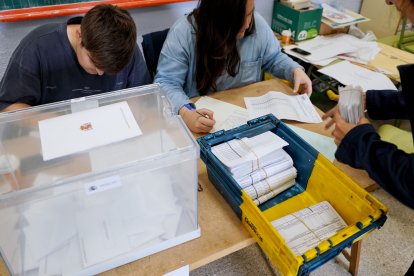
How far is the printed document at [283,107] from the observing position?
1285mm

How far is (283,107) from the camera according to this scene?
1324 millimetres

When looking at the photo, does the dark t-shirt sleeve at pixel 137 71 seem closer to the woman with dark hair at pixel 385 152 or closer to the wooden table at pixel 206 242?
the wooden table at pixel 206 242

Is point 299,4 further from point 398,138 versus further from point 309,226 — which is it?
point 309,226

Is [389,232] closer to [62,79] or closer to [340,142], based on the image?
[340,142]

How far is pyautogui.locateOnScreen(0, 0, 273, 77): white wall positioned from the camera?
1.86 meters

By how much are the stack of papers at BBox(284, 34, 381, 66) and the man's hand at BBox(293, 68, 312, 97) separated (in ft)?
2.13

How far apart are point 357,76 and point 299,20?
2.16 ft

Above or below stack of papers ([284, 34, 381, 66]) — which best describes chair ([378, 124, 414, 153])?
below

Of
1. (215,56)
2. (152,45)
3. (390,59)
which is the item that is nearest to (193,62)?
(215,56)

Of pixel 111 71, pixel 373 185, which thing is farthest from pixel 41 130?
pixel 373 185

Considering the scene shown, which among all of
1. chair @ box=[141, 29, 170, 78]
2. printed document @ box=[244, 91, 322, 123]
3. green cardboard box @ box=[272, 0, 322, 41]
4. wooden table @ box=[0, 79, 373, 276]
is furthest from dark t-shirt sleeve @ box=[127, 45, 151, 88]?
green cardboard box @ box=[272, 0, 322, 41]

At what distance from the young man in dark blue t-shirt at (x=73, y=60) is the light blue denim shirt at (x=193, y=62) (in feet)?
0.50

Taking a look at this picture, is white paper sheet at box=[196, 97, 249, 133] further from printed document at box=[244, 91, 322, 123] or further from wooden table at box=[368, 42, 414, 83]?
wooden table at box=[368, 42, 414, 83]

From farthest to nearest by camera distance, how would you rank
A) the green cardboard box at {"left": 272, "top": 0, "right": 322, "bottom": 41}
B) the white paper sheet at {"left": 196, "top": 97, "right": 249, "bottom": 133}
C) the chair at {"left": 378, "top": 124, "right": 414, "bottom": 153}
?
the green cardboard box at {"left": 272, "top": 0, "right": 322, "bottom": 41} < the chair at {"left": 378, "top": 124, "right": 414, "bottom": 153} < the white paper sheet at {"left": 196, "top": 97, "right": 249, "bottom": 133}
